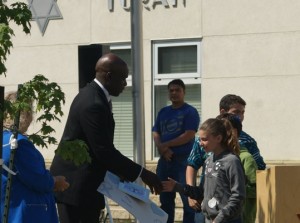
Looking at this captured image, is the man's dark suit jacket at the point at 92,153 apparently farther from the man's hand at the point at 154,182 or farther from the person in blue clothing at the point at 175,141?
the person in blue clothing at the point at 175,141

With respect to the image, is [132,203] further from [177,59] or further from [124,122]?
[124,122]

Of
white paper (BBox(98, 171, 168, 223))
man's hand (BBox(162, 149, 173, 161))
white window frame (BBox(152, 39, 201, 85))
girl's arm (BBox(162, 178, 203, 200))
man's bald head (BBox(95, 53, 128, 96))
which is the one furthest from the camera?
white window frame (BBox(152, 39, 201, 85))

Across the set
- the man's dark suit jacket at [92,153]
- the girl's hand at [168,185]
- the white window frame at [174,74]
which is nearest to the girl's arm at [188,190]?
the girl's hand at [168,185]

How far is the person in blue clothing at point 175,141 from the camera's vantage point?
36.3 feet

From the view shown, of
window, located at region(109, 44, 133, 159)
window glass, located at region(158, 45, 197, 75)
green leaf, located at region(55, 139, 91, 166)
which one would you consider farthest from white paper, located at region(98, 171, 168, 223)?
window, located at region(109, 44, 133, 159)

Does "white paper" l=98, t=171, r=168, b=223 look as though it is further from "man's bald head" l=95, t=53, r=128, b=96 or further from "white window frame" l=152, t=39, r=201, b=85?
"white window frame" l=152, t=39, r=201, b=85

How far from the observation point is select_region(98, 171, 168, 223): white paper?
262 inches

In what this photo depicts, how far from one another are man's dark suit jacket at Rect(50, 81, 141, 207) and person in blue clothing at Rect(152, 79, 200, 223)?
4.10 meters

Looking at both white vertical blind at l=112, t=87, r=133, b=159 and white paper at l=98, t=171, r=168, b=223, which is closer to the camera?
white paper at l=98, t=171, r=168, b=223

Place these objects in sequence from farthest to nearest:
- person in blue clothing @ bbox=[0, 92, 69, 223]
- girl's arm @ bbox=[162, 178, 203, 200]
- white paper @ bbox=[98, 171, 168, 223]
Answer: girl's arm @ bbox=[162, 178, 203, 200], white paper @ bbox=[98, 171, 168, 223], person in blue clothing @ bbox=[0, 92, 69, 223]

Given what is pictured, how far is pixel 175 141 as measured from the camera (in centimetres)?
1109

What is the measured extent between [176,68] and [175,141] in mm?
3447

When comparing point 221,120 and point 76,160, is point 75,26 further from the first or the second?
point 76,160

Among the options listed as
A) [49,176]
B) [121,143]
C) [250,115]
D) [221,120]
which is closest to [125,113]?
[121,143]
